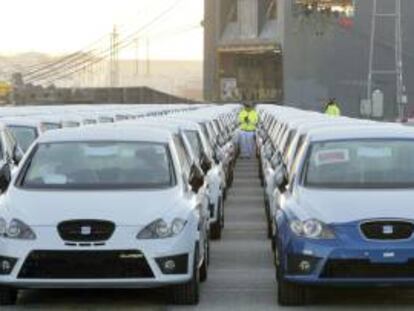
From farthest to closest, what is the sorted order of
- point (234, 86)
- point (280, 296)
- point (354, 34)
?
point (234, 86)
point (354, 34)
point (280, 296)

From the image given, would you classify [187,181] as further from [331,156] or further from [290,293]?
[290,293]

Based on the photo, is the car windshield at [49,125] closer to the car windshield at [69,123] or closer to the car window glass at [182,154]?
the car windshield at [69,123]

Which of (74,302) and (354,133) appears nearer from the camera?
(74,302)

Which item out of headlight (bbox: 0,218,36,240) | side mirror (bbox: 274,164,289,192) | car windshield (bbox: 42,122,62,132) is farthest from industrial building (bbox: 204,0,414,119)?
headlight (bbox: 0,218,36,240)

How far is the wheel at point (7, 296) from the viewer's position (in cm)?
991

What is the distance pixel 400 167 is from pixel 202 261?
2.09 meters

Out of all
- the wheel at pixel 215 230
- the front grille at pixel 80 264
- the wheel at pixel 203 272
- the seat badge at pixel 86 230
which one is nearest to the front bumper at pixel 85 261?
the front grille at pixel 80 264

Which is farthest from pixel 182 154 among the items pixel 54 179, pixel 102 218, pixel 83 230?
pixel 83 230

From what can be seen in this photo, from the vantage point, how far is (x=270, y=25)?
336 ft

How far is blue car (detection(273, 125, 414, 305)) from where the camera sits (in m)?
9.48

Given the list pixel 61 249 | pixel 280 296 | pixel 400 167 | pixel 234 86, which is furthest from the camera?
pixel 234 86

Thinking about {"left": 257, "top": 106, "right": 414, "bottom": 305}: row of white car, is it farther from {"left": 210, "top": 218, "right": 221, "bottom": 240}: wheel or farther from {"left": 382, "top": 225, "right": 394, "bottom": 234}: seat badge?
{"left": 210, "top": 218, "right": 221, "bottom": 240}: wheel

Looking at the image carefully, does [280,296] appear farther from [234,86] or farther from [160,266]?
[234,86]

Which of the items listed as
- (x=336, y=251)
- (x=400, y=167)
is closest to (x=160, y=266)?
(x=336, y=251)
